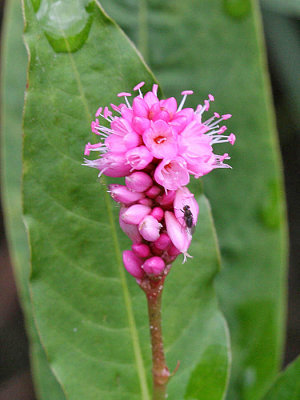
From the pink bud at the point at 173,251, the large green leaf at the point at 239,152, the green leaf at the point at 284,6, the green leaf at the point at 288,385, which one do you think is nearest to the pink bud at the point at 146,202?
the pink bud at the point at 173,251

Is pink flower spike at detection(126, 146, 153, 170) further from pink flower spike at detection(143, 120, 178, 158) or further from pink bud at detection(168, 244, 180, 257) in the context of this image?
pink bud at detection(168, 244, 180, 257)

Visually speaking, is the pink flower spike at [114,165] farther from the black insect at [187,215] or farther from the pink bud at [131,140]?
the black insect at [187,215]

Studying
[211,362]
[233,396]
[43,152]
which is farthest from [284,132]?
[43,152]

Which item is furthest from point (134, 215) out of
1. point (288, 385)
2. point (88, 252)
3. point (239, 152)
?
point (239, 152)

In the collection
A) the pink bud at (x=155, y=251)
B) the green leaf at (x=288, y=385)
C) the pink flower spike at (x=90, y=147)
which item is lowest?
the green leaf at (x=288, y=385)

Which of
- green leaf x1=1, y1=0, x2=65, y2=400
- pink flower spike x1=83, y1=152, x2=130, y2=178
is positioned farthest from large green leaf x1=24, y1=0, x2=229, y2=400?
green leaf x1=1, y1=0, x2=65, y2=400

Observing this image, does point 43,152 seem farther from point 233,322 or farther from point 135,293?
point 233,322
